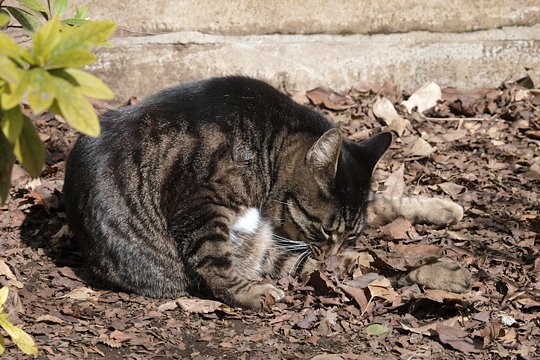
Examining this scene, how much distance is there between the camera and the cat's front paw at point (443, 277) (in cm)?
413

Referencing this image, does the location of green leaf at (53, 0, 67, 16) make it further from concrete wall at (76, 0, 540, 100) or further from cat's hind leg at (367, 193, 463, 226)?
concrete wall at (76, 0, 540, 100)

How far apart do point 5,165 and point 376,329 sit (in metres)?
2.19

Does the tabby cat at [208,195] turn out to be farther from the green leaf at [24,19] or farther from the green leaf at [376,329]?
the green leaf at [24,19]

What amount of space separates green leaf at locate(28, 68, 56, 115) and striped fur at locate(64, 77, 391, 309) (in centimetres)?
236

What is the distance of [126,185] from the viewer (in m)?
4.36

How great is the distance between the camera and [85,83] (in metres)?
1.99

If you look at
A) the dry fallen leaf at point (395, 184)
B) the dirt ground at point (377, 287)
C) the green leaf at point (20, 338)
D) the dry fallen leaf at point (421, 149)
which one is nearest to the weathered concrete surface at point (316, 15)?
the dirt ground at point (377, 287)

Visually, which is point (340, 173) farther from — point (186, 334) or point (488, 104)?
point (488, 104)

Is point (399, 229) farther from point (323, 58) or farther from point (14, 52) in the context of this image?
point (14, 52)

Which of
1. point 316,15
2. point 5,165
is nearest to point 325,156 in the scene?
point 316,15

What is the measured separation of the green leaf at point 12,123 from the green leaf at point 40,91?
2.0 inches

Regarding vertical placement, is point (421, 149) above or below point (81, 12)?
below

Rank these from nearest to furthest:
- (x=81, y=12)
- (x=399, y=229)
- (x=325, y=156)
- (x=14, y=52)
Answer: (x=14, y=52) < (x=81, y=12) < (x=325, y=156) < (x=399, y=229)

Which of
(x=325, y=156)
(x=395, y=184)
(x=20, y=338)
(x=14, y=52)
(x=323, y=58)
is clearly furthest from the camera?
(x=323, y=58)
